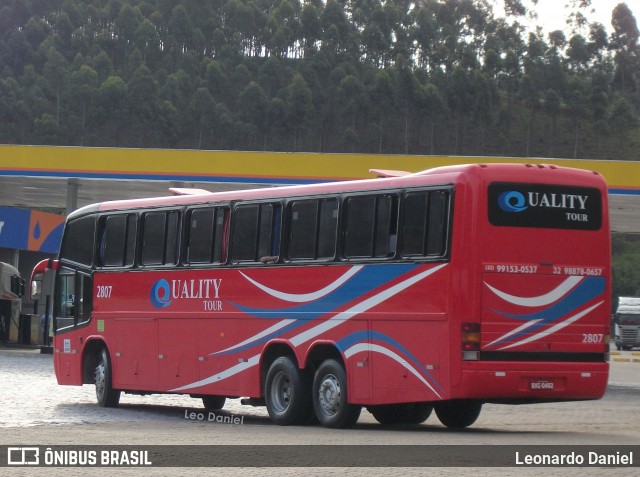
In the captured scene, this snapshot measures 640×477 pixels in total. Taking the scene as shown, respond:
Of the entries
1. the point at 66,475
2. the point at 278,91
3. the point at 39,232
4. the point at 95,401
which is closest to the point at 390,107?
the point at 278,91

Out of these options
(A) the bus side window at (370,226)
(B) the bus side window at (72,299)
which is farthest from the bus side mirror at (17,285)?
(A) the bus side window at (370,226)

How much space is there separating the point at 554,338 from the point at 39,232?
37.2 meters

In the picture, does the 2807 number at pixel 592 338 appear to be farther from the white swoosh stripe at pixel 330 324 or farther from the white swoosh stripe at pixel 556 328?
the white swoosh stripe at pixel 330 324

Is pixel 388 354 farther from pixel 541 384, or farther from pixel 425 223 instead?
pixel 541 384

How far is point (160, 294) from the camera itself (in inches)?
790

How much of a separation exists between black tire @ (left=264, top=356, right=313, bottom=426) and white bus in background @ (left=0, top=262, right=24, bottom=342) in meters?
24.4

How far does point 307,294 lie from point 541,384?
3.35 m

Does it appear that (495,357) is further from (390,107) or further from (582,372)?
(390,107)

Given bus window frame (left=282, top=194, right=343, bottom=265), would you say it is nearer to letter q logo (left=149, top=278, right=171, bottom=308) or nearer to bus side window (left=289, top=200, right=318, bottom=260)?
bus side window (left=289, top=200, right=318, bottom=260)

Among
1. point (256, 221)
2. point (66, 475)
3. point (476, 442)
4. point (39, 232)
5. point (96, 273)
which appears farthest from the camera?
point (39, 232)

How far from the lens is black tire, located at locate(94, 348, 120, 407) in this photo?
2111 centimetres

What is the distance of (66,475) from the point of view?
10.6 meters

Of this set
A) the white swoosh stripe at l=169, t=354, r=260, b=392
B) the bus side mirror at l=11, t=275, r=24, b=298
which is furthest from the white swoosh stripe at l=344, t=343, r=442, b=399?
the bus side mirror at l=11, t=275, r=24, b=298

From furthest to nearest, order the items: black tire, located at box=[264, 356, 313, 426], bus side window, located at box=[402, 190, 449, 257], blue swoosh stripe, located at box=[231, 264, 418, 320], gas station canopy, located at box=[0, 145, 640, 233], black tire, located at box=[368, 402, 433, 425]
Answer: gas station canopy, located at box=[0, 145, 640, 233], black tire, located at box=[368, 402, 433, 425], black tire, located at box=[264, 356, 313, 426], blue swoosh stripe, located at box=[231, 264, 418, 320], bus side window, located at box=[402, 190, 449, 257]
